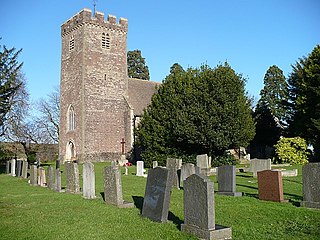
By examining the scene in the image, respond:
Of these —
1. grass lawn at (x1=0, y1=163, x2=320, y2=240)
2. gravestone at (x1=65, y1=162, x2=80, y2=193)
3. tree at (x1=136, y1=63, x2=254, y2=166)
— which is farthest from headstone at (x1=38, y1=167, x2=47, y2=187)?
tree at (x1=136, y1=63, x2=254, y2=166)

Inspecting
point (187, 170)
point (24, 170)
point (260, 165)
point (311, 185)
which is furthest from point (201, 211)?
point (24, 170)

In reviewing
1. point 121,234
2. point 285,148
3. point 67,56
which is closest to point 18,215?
point 121,234

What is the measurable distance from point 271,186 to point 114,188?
14.9 ft

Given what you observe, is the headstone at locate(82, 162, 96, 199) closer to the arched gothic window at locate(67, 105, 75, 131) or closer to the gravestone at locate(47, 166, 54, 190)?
the gravestone at locate(47, 166, 54, 190)

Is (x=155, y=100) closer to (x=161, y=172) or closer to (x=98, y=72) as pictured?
(x=98, y=72)

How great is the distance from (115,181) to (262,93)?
1544 inches

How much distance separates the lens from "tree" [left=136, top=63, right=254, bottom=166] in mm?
23641

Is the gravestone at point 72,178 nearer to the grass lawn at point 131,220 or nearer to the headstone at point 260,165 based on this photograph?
the grass lawn at point 131,220

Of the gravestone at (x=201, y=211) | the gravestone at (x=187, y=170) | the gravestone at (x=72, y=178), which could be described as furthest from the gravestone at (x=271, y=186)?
the gravestone at (x=72, y=178)

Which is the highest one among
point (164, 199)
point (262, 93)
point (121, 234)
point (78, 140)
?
point (262, 93)

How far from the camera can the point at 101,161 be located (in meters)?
32.9

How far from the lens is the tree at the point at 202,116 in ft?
77.6

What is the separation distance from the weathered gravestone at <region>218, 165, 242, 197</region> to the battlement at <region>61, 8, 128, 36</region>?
2683 cm

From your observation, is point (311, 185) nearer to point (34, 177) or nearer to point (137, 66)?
point (34, 177)
